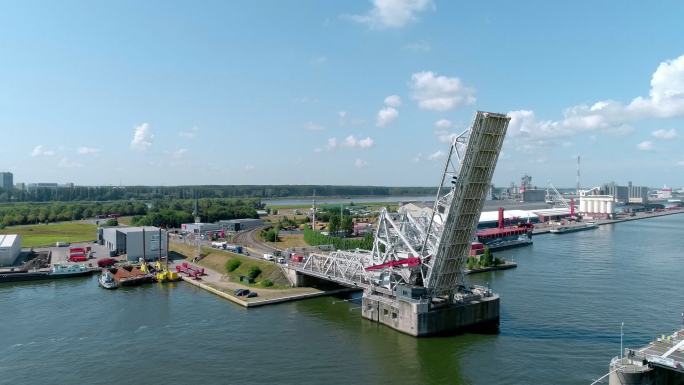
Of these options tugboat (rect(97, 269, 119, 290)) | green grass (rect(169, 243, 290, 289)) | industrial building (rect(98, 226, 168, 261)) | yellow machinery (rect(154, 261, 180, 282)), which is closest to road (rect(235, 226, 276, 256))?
green grass (rect(169, 243, 290, 289))

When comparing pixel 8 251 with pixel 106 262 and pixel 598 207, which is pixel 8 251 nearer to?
pixel 106 262

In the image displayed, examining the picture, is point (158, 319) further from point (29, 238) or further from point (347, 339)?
point (29, 238)

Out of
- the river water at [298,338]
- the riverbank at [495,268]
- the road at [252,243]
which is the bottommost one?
the river water at [298,338]

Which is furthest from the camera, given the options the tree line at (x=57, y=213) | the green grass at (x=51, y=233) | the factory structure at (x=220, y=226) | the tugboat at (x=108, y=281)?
the tree line at (x=57, y=213)

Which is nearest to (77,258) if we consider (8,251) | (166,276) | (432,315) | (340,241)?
(8,251)

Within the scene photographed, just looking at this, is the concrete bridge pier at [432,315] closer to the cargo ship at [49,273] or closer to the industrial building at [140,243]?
the industrial building at [140,243]

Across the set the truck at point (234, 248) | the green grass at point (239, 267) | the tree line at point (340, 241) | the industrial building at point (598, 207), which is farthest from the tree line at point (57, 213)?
the industrial building at point (598, 207)
